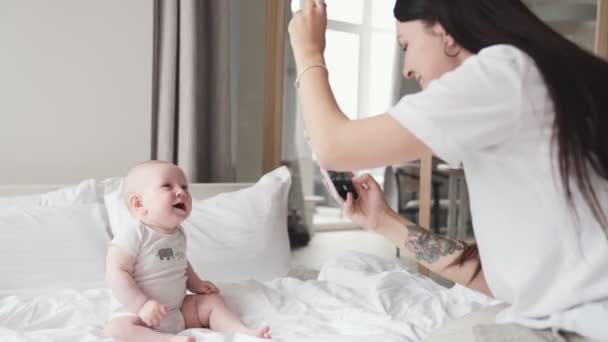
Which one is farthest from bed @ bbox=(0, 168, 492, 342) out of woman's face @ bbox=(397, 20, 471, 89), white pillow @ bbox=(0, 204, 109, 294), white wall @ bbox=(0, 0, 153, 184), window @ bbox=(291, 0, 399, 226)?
window @ bbox=(291, 0, 399, 226)

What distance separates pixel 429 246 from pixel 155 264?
642mm

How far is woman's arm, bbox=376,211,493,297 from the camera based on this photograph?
1289 mm

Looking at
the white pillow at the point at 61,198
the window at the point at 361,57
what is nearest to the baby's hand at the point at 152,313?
the white pillow at the point at 61,198

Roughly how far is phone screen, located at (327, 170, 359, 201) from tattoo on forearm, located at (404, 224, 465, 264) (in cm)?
15

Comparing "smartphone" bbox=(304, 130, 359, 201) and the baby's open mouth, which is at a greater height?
"smartphone" bbox=(304, 130, 359, 201)

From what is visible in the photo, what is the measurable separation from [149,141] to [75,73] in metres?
0.36

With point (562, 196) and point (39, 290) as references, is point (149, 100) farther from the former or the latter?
point (562, 196)

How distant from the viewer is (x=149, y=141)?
97.9 inches

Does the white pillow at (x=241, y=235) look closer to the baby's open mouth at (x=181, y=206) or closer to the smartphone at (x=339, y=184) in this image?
the baby's open mouth at (x=181, y=206)

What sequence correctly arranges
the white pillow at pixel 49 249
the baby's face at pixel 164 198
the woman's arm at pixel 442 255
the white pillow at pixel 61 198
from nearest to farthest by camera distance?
1. the woman's arm at pixel 442 255
2. the baby's face at pixel 164 198
3. the white pillow at pixel 49 249
4. the white pillow at pixel 61 198

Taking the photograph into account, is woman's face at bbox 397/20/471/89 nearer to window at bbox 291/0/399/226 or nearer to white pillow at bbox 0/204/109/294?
white pillow at bbox 0/204/109/294

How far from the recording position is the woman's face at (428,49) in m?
1.06

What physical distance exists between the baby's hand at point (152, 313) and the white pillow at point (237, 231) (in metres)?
0.53

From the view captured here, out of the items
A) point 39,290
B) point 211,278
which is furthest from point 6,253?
point 211,278
